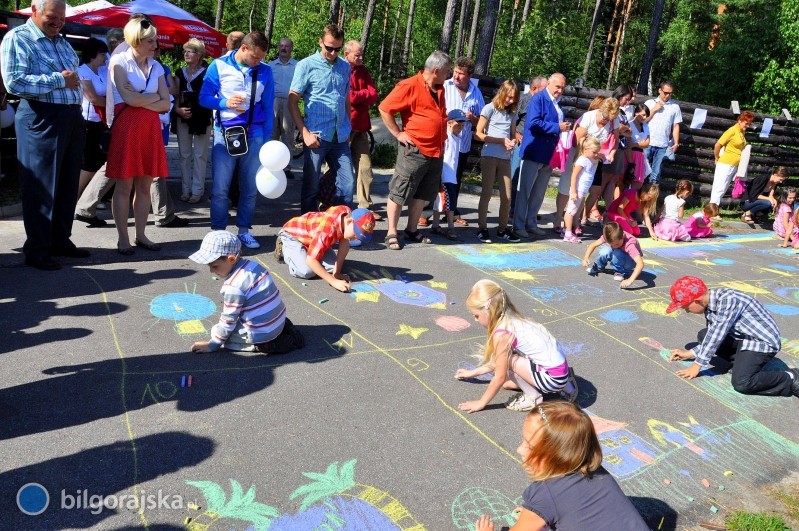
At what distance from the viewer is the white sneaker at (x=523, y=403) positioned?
154 inches

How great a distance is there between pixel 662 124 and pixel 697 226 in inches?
69.8

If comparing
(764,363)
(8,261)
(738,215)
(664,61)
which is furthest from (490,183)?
(664,61)

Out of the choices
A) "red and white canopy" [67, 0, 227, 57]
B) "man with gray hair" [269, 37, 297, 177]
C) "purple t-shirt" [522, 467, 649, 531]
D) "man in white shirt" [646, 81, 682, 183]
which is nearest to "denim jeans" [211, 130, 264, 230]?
"man with gray hair" [269, 37, 297, 177]

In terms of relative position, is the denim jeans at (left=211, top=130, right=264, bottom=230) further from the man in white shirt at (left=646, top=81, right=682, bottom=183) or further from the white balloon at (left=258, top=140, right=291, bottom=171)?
the man in white shirt at (left=646, top=81, right=682, bottom=183)

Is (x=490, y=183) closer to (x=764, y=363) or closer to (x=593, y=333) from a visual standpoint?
(x=593, y=333)

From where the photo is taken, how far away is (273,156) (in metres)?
5.88

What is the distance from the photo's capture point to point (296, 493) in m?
2.96

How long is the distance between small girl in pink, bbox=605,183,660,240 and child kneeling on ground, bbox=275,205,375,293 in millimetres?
3836

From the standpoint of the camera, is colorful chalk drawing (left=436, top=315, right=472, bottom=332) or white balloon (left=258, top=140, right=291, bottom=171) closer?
colorful chalk drawing (left=436, top=315, right=472, bottom=332)

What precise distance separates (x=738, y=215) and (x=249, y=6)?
33064 millimetres

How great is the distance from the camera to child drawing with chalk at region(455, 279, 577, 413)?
12.1 ft

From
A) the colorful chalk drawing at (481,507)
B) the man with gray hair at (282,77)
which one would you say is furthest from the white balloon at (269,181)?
the colorful chalk drawing at (481,507)

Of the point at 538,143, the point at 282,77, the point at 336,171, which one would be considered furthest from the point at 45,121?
the point at 538,143
